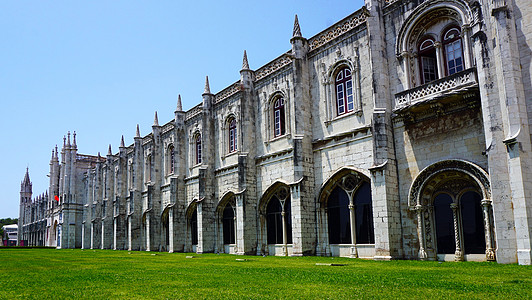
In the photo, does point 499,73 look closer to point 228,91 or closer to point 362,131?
point 362,131

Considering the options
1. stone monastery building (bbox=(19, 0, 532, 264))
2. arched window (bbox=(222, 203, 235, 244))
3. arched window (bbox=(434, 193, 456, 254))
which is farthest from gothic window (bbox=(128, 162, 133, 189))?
arched window (bbox=(434, 193, 456, 254))

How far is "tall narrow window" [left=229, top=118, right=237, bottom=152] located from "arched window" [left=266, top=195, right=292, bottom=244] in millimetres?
5539

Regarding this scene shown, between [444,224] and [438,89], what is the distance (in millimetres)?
5159

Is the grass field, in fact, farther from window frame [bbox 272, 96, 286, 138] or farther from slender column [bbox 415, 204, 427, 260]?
window frame [bbox 272, 96, 286, 138]

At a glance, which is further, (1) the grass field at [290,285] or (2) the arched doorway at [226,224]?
(2) the arched doorway at [226,224]

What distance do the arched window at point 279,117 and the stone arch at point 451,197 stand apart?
9588mm

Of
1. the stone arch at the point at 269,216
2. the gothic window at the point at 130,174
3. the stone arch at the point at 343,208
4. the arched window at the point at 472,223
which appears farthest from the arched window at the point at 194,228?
the arched window at the point at 472,223

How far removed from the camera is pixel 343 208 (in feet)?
68.2

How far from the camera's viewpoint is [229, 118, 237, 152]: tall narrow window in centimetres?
2925

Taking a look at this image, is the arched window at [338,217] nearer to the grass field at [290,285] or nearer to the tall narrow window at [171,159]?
the grass field at [290,285]

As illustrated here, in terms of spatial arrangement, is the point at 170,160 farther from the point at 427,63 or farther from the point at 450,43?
the point at 450,43

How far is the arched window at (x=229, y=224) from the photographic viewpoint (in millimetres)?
28703

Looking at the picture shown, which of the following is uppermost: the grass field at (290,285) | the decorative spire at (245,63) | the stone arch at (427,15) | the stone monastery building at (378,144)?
the decorative spire at (245,63)

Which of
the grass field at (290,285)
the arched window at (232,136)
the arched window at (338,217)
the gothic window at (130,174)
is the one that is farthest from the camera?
the gothic window at (130,174)
